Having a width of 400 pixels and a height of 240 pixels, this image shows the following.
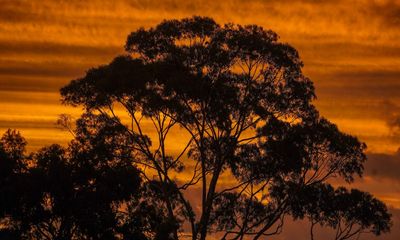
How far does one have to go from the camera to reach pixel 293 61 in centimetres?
5366

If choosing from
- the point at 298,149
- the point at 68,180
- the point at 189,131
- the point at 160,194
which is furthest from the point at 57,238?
the point at 298,149

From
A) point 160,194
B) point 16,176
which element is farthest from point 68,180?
point 160,194

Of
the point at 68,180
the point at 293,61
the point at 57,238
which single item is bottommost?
the point at 57,238

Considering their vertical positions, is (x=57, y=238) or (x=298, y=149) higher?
(x=298, y=149)

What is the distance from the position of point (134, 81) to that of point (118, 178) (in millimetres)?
8875

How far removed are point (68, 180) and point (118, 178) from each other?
4.66 meters

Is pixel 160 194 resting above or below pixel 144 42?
below

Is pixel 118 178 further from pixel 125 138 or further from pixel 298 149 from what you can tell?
pixel 298 149

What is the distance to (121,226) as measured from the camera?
201 feet

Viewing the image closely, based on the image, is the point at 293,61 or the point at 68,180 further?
the point at 68,180

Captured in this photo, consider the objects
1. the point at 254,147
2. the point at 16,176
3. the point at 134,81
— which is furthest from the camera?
the point at 16,176

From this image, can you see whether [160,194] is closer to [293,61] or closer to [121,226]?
[121,226]

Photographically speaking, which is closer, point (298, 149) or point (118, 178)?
point (298, 149)

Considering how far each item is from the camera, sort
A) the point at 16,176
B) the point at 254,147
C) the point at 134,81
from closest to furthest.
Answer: the point at 134,81, the point at 254,147, the point at 16,176
